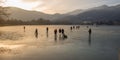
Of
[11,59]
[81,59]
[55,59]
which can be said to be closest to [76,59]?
[81,59]

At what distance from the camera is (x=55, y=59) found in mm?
21656

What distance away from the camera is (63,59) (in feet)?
71.4

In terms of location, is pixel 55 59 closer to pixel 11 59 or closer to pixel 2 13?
pixel 11 59

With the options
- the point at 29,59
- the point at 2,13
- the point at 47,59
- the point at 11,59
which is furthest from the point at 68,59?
the point at 2,13

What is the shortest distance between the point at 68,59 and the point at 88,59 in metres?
1.74

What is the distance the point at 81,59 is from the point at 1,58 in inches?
279

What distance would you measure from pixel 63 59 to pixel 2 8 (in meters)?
13.1

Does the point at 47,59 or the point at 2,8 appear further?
the point at 2,8

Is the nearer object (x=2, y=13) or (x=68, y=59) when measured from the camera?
(x=68, y=59)

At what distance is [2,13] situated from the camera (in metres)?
31.0

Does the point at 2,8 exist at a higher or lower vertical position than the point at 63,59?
higher

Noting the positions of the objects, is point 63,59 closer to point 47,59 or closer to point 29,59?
point 47,59

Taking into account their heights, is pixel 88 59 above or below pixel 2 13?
below

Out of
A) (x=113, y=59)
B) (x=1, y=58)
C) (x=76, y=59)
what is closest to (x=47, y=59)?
(x=76, y=59)
